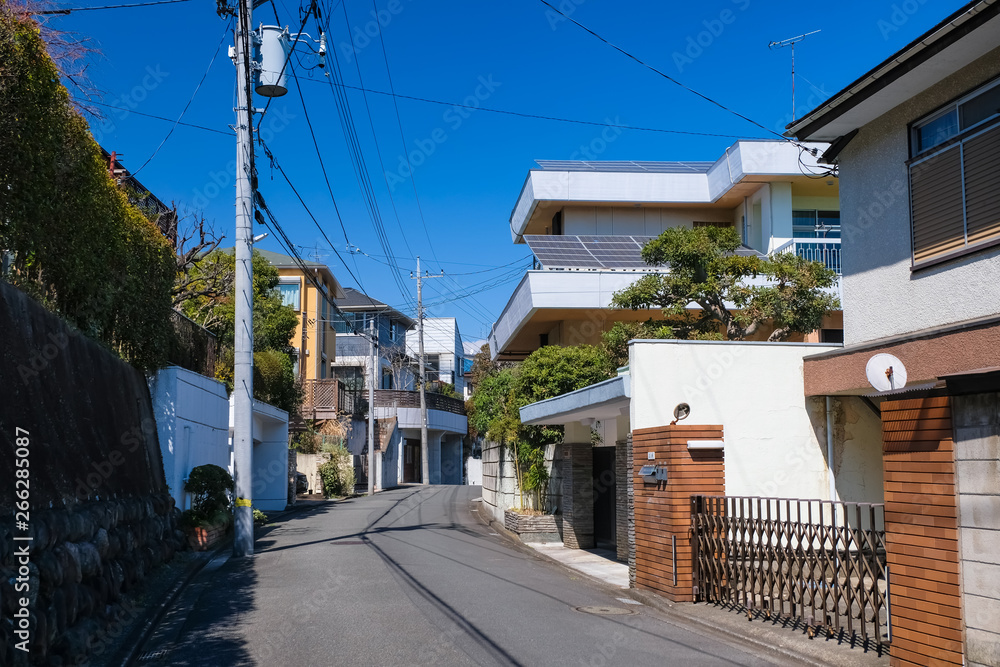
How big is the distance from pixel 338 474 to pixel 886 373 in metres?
30.0

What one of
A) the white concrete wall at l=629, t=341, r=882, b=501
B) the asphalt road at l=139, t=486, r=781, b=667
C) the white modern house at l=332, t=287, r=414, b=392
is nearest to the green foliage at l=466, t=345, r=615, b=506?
the asphalt road at l=139, t=486, r=781, b=667

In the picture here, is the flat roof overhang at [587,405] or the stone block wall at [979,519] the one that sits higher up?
the flat roof overhang at [587,405]

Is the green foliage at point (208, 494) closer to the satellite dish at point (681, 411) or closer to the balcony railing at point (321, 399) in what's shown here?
the satellite dish at point (681, 411)

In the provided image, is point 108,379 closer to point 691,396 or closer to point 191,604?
point 191,604

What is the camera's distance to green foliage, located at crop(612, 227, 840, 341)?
56.4 feet

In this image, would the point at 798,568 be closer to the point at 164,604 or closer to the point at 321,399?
the point at 164,604

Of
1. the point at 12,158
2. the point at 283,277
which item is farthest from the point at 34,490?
the point at 283,277

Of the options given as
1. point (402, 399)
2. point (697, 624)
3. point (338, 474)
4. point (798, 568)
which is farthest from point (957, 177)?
point (402, 399)

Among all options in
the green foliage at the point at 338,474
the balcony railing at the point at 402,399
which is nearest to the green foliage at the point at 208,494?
the green foliage at the point at 338,474

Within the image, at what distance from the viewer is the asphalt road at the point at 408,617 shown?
26.7 ft

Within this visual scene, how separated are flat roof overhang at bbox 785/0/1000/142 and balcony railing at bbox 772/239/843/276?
10995 mm

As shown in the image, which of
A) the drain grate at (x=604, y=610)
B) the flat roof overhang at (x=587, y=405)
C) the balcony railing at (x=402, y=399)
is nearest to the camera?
the drain grate at (x=604, y=610)

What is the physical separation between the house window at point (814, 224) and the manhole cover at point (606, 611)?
16.2m

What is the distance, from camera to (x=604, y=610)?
10.8 metres
